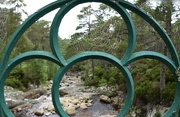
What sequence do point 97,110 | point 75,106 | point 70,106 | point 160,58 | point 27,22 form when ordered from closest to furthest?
point 27,22 → point 160,58 → point 97,110 → point 70,106 → point 75,106

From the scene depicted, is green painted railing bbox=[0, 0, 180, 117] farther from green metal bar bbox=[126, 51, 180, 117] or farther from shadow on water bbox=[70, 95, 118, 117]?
shadow on water bbox=[70, 95, 118, 117]

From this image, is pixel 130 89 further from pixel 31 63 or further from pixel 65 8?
pixel 31 63

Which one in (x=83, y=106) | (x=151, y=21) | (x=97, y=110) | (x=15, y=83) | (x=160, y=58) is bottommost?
(x=97, y=110)

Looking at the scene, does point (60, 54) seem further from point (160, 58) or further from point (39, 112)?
point (39, 112)

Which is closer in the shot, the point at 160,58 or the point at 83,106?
the point at 160,58

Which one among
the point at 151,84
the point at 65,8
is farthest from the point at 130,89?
the point at 151,84

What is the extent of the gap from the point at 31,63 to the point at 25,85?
4.31 feet

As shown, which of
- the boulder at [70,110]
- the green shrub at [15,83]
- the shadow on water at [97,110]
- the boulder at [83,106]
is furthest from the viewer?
the green shrub at [15,83]

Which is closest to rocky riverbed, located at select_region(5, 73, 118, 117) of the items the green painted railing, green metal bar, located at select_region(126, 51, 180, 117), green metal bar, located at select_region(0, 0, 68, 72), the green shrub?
the green shrub

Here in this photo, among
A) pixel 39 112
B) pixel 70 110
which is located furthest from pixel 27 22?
pixel 39 112

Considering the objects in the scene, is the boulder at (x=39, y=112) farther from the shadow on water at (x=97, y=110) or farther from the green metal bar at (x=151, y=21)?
the green metal bar at (x=151, y=21)

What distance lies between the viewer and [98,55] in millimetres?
1096

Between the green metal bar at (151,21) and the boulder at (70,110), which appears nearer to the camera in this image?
the green metal bar at (151,21)

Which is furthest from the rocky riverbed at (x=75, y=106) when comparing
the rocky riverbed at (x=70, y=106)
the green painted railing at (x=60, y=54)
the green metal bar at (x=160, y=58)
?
the green painted railing at (x=60, y=54)
